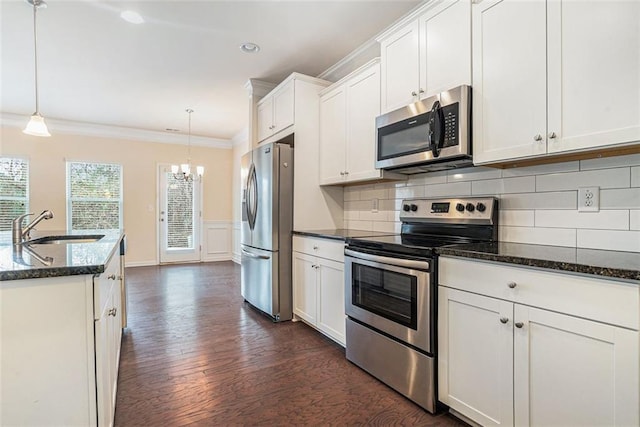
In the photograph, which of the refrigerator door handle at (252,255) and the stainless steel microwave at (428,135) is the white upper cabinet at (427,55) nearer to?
the stainless steel microwave at (428,135)

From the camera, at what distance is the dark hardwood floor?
5.73 ft

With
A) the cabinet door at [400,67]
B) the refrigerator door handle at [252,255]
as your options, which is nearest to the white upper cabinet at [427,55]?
the cabinet door at [400,67]

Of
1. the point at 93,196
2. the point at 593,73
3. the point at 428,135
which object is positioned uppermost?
the point at 593,73

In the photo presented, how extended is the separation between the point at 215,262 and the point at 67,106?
3627mm

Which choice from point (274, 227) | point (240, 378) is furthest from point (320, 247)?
point (240, 378)

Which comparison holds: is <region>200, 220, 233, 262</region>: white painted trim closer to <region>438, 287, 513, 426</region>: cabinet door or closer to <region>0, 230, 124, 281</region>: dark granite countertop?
<region>0, 230, 124, 281</region>: dark granite countertop

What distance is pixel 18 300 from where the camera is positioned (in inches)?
45.3

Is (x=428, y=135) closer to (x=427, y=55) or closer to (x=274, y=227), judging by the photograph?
(x=427, y=55)

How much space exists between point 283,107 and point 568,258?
2795mm

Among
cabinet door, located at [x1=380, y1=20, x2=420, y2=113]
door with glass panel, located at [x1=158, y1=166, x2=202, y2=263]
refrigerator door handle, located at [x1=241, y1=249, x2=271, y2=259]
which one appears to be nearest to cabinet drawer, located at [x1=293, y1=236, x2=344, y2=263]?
refrigerator door handle, located at [x1=241, y1=249, x2=271, y2=259]

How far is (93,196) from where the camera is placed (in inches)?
233

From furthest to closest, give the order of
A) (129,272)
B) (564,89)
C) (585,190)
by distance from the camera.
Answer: (129,272), (585,190), (564,89)

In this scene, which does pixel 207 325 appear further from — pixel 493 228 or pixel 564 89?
pixel 564 89

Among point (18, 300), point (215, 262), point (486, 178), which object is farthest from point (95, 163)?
point (486, 178)
